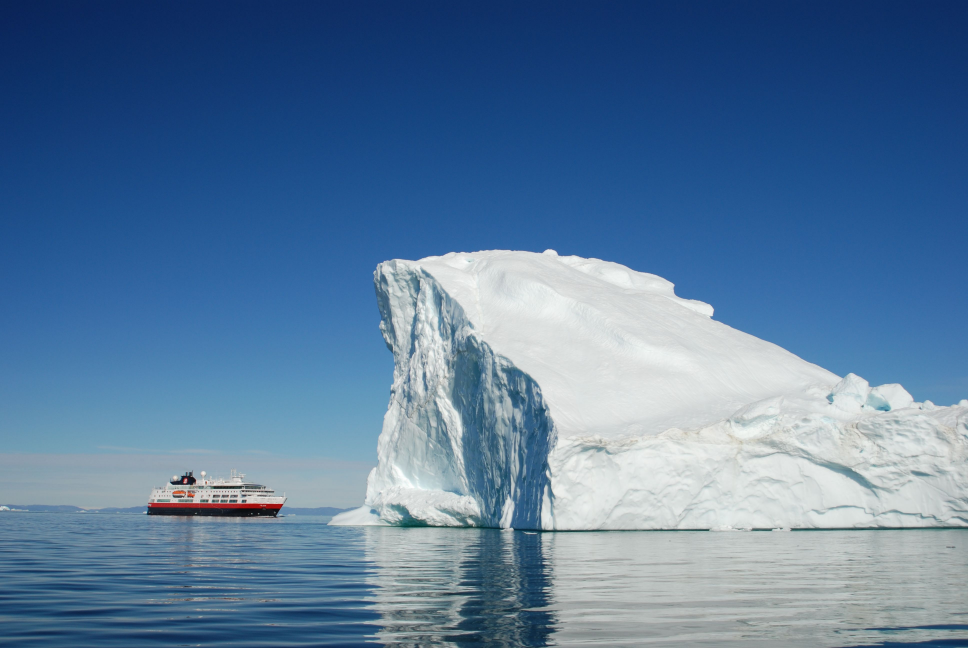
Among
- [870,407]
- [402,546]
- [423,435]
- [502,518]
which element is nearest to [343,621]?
[402,546]

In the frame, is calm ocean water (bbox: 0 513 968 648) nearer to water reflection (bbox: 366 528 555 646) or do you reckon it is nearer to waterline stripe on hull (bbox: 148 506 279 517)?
water reflection (bbox: 366 528 555 646)

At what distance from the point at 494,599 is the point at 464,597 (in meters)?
0.33

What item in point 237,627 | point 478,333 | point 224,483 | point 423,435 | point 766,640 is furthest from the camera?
point 224,483

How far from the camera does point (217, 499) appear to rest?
199 feet

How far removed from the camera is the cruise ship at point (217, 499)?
59.6 m

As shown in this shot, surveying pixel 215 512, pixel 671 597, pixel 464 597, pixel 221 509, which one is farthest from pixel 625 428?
pixel 215 512

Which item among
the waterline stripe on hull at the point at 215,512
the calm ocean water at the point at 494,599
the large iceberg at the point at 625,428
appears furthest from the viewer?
the waterline stripe on hull at the point at 215,512

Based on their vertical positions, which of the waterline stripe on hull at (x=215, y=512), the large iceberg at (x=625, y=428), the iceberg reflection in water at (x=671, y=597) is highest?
the large iceberg at (x=625, y=428)

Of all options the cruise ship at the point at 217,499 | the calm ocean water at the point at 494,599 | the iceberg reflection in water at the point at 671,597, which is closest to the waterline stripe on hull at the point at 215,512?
the cruise ship at the point at 217,499

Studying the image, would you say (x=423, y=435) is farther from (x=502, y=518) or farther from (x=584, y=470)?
(x=584, y=470)

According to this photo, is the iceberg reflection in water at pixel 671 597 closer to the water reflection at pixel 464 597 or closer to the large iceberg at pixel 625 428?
the water reflection at pixel 464 597

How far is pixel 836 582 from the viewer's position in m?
8.80

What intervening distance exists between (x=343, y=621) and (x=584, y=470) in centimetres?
1499

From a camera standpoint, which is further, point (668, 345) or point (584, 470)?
point (668, 345)
